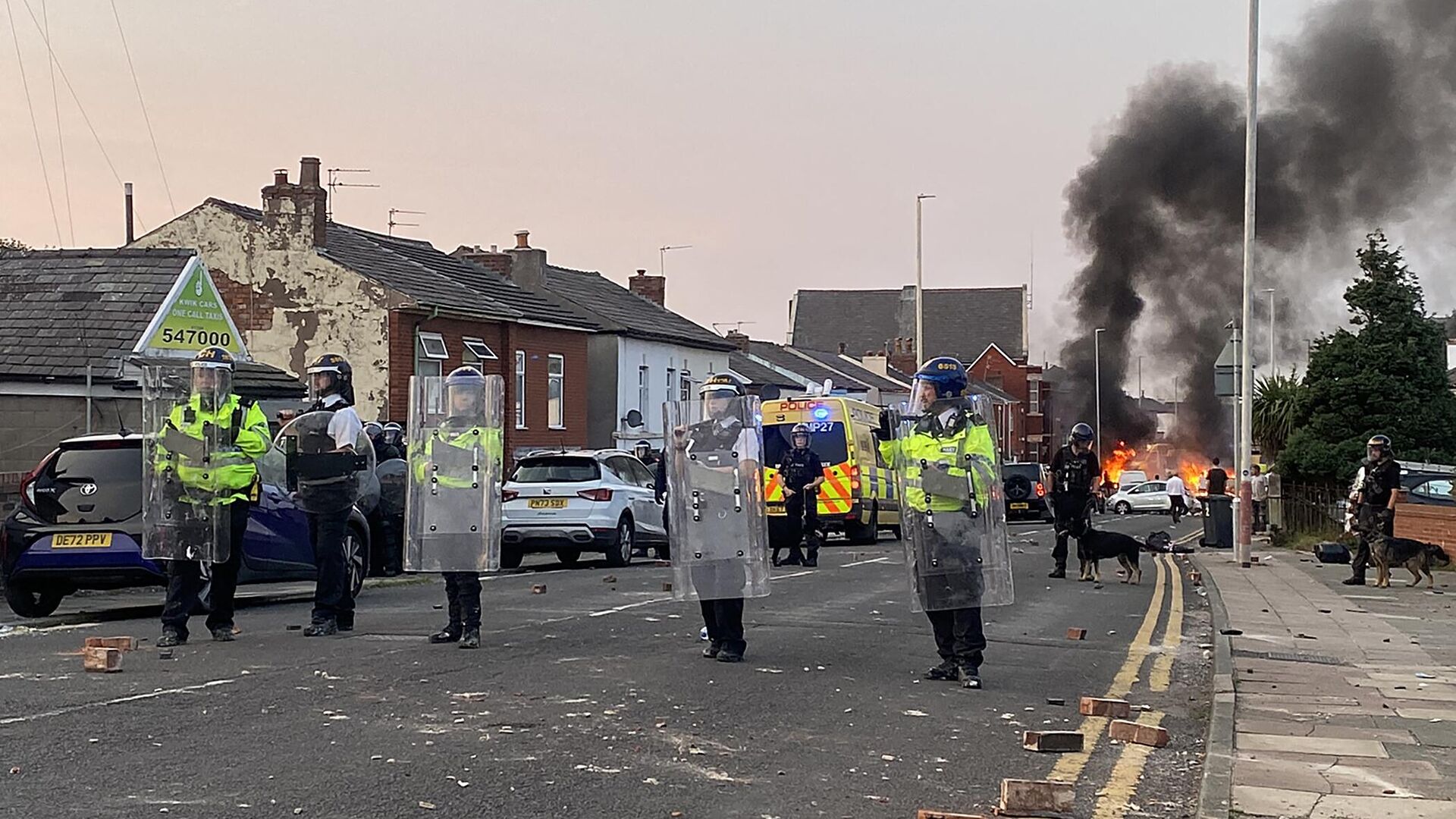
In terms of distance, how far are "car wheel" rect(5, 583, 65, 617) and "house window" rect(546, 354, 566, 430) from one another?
2510cm

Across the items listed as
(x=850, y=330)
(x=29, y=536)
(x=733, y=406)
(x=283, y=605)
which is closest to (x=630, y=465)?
(x=283, y=605)

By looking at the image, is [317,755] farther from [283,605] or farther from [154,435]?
[283,605]

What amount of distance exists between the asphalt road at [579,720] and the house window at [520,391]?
2384 cm

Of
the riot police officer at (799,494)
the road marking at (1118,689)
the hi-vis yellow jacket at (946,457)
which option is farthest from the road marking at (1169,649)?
the riot police officer at (799,494)

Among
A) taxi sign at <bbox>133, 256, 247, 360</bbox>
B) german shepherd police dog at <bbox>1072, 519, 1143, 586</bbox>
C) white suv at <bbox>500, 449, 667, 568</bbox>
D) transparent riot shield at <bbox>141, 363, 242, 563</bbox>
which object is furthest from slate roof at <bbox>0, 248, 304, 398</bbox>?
german shepherd police dog at <bbox>1072, 519, 1143, 586</bbox>

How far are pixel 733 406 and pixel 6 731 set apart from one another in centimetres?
461

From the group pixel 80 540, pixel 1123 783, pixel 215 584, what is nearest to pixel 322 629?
pixel 215 584

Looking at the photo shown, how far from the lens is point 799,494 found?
62.1ft

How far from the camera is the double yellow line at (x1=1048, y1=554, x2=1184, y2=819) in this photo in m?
6.48

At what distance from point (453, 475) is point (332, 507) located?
1000 mm

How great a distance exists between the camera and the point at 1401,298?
91.3 feet

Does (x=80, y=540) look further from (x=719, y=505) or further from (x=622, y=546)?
(x=622, y=546)

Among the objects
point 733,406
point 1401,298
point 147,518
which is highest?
point 1401,298

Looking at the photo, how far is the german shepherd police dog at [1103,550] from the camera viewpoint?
17891 mm
